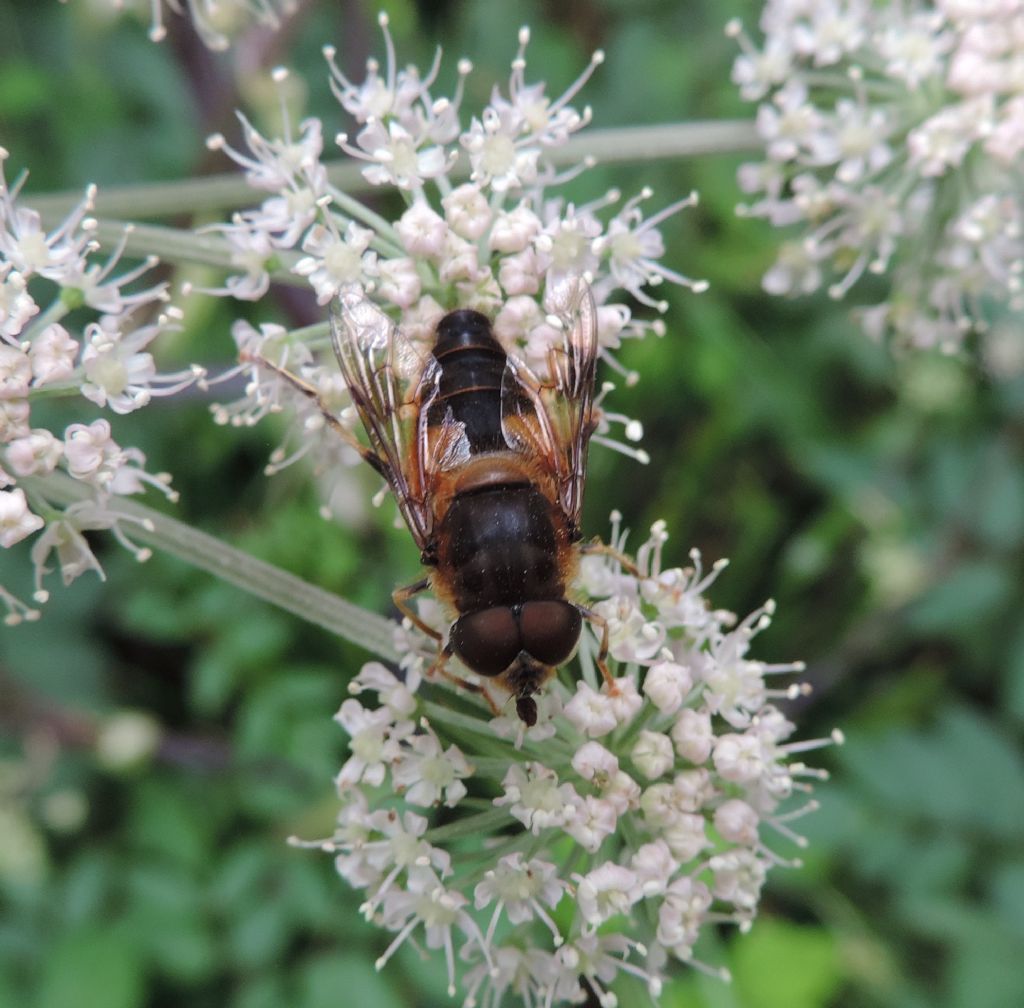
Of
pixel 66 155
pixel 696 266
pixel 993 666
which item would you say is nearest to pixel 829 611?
pixel 993 666

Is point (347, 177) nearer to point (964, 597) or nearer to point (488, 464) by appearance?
point (488, 464)

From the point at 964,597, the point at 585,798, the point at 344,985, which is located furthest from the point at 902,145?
the point at 344,985

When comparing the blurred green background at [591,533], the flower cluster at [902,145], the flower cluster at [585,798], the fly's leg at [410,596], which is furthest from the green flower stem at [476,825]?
the flower cluster at [902,145]

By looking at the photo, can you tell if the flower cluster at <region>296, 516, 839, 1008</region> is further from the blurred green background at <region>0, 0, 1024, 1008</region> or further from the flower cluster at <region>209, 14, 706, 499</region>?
the blurred green background at <region>0, 0, 1024, 1008</region>

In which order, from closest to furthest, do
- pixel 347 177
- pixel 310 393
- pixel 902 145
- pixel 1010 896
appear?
pixel 310 393, pixel 347 177, pixel 902 145, pixel 1010 896

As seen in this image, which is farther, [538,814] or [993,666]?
[993,666]

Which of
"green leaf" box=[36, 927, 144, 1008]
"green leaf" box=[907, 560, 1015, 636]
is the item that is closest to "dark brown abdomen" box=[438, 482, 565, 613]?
"green leaf" box=[36, 927, 144, 1008]

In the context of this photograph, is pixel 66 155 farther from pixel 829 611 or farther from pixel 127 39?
pixel 829 611
